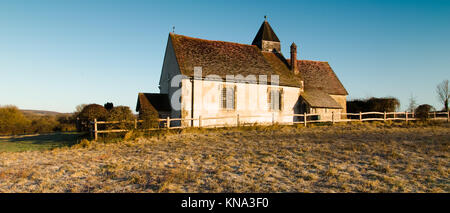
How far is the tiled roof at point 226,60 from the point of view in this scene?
72.9 feet

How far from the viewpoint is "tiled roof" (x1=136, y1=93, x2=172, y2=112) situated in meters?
21.9

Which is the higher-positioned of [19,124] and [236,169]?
[19,124]

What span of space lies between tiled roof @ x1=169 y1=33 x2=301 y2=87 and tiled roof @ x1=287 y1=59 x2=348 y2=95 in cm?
327

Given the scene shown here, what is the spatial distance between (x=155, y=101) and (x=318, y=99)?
54.5 feet

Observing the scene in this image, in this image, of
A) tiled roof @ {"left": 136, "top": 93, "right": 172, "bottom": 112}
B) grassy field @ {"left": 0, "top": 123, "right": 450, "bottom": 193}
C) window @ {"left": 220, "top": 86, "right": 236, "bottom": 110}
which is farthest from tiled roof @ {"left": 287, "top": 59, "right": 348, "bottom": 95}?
grassy field @ {"left": 0, "top": 123, "right": 450, "bottom": 193}

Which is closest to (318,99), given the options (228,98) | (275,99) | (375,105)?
(275,99)

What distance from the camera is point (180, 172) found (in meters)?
7.45

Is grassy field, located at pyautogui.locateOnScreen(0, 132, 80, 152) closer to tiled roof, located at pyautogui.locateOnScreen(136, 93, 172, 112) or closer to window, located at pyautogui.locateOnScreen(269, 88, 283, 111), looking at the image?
tiled roof, located at pyautogui.locateOnScreen(136, 93, 172, 112)

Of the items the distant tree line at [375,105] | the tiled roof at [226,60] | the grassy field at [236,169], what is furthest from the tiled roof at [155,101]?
the distant tree line at [375,105]

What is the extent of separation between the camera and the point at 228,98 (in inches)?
887

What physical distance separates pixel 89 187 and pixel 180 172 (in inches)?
95.1

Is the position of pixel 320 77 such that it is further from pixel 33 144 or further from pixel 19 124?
pixel 19 124

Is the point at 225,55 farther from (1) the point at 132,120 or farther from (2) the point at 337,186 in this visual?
(2) the point at 337,186
